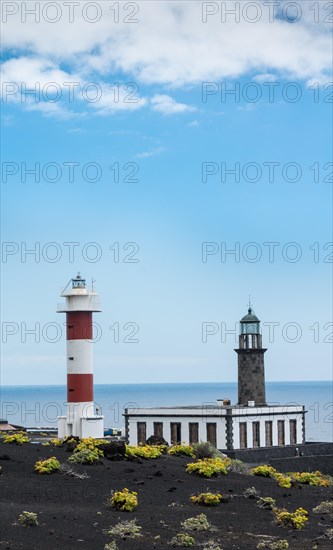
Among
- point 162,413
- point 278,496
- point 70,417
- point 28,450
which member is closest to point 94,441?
point 28,450

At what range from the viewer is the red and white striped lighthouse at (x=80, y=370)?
5284 centimetres

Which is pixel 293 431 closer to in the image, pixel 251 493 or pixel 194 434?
pixel 194 434

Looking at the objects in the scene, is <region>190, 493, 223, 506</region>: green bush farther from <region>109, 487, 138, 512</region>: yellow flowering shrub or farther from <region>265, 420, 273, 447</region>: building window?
<region>265, 420, 273, 447</region>: building window

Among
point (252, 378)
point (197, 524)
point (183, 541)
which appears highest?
point (252, 378)

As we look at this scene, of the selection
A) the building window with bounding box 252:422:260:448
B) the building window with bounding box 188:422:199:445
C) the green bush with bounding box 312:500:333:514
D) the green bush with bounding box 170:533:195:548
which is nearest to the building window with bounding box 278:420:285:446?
the building window with bounding box 252:422:260:448

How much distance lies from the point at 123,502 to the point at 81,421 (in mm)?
25480

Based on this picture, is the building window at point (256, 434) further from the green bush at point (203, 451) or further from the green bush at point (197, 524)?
the green bush at point (197, 524)

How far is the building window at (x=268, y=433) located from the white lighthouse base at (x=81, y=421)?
12.5 metres

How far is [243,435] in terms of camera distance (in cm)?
5853

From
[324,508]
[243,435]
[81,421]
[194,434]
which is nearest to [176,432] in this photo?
[194,434]

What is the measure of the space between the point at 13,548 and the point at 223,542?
571 cm

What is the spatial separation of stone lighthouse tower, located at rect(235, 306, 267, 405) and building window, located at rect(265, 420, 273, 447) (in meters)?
6.21

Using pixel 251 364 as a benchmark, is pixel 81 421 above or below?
below

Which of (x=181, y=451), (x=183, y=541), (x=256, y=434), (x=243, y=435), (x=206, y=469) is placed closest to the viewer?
(x=183, y=541)
